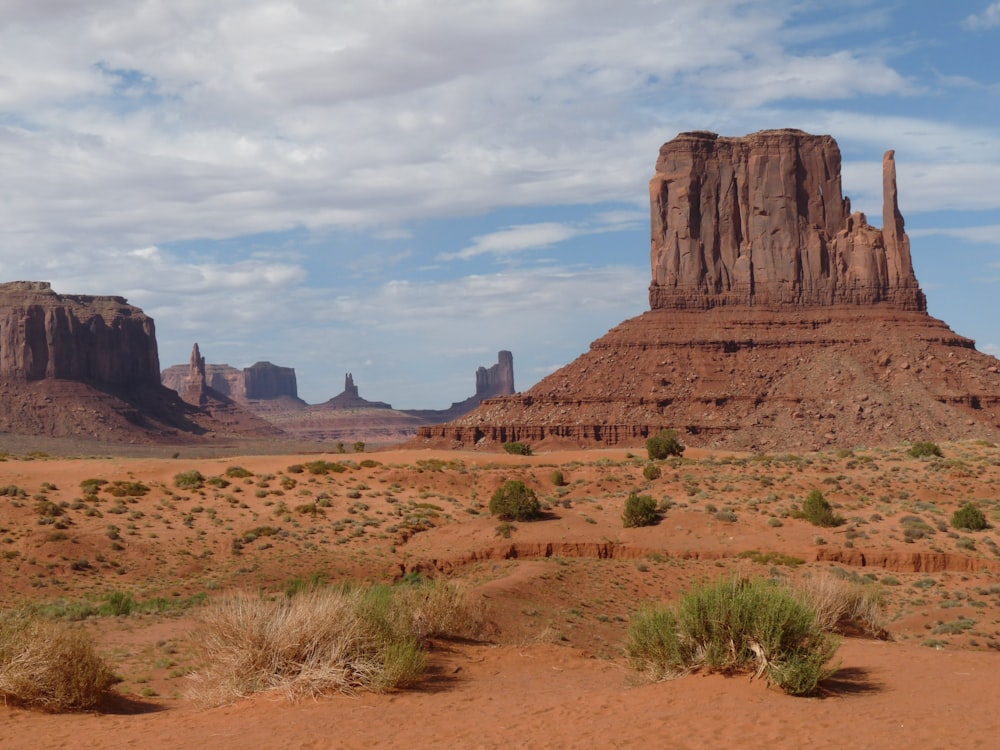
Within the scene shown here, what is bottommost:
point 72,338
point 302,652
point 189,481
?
point 302,652

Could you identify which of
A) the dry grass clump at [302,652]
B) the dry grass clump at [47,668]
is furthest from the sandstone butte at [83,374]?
the dry grass clump at [302,652]

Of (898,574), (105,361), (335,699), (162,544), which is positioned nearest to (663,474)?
(898,574)

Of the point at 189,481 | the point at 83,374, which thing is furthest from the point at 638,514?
the point at 83,374

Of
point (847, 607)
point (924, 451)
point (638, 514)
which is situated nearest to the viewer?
point (847, 607)

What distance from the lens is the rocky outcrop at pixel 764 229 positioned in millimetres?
111312

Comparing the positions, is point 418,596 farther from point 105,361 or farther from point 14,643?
point 105,361

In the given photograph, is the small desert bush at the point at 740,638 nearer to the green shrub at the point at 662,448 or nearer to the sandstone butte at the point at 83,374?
the green shrub at the point at 662,448

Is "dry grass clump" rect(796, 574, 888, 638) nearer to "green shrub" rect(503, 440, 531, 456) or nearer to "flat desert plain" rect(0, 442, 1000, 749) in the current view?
"flat desert plain" rect(0, 442, 1000, 749)

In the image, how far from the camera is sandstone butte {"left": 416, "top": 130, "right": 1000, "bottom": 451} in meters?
89.8

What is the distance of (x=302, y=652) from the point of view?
558 inches

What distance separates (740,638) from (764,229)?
10674 centimetres

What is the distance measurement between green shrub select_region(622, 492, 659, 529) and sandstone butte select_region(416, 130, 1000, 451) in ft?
163

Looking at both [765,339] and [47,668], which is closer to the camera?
[47,668]

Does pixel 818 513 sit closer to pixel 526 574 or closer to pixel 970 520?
pixel 970 520
